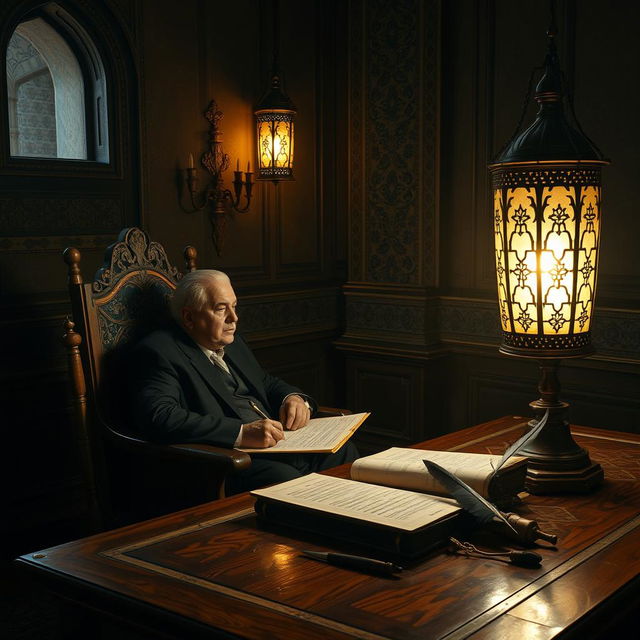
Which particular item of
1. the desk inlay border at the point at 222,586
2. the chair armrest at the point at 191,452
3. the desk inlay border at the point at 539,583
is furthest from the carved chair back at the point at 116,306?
the desk inlay border at the point at 539,583

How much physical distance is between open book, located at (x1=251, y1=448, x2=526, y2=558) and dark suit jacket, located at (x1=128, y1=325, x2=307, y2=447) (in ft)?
2.37

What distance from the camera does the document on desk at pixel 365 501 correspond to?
5.22ft

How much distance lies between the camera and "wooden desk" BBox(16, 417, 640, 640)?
52.1 inches

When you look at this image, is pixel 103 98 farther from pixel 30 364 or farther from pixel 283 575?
pixel 283 575

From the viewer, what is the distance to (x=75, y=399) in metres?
2.70

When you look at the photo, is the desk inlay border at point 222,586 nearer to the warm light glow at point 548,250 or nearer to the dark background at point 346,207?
the warm light glow at point 548,250

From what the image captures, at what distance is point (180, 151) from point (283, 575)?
264 cm

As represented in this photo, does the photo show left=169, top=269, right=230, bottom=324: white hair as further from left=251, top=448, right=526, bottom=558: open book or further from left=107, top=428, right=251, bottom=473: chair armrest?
left=251, top=448, right=526, bottom=558: open book

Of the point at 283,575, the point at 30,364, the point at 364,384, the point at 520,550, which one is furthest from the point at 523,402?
the point at 283,575

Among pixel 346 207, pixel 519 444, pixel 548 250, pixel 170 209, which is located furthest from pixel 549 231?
pixel 346 207

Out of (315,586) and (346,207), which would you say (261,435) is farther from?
(346,207)

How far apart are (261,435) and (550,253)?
992 mm

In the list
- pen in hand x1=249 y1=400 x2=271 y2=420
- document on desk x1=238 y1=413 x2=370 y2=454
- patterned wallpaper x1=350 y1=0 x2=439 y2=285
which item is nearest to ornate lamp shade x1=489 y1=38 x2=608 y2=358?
document on desk x1=238 y1=413 x2=370 y2=454

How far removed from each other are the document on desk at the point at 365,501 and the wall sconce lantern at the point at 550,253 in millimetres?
427
